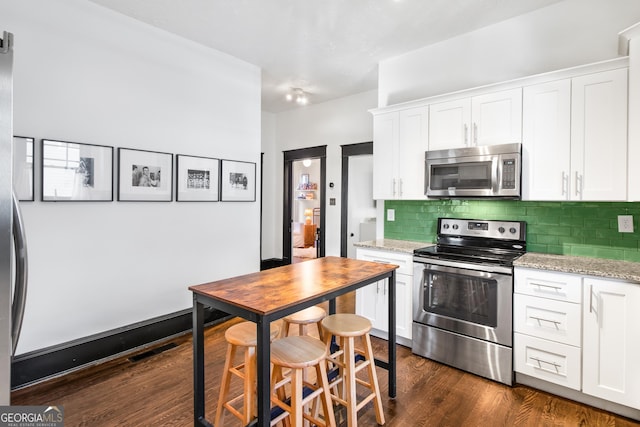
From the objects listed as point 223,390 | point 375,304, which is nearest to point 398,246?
point 375,304

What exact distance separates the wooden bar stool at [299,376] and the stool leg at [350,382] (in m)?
0.16

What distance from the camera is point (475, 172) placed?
9.41 feet

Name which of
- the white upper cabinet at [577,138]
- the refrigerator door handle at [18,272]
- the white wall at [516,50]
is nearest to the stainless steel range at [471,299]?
the white upper cabinet at [577,138]

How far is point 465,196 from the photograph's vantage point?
9.57 feet

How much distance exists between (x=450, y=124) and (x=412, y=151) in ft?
1.43

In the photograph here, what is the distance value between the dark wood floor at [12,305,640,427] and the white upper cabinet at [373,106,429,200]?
169 centimetres

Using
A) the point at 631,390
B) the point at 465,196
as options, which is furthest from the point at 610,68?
the point at 631,390

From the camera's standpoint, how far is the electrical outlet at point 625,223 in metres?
2.44

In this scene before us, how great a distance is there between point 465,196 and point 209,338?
9.16 feet

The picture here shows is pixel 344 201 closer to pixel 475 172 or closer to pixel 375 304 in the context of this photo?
pixel 375 304

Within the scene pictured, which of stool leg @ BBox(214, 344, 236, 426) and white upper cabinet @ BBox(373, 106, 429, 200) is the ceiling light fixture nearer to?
white upper cabinet @ BBox(373, 106, 429, 200)

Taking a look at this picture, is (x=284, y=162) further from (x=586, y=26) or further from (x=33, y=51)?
(x=586, y=26)

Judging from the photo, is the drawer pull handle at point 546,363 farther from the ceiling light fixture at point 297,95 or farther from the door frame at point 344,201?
the ceiling light fixture at point 297,95

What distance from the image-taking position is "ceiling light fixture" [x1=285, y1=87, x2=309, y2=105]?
489 centimetres
